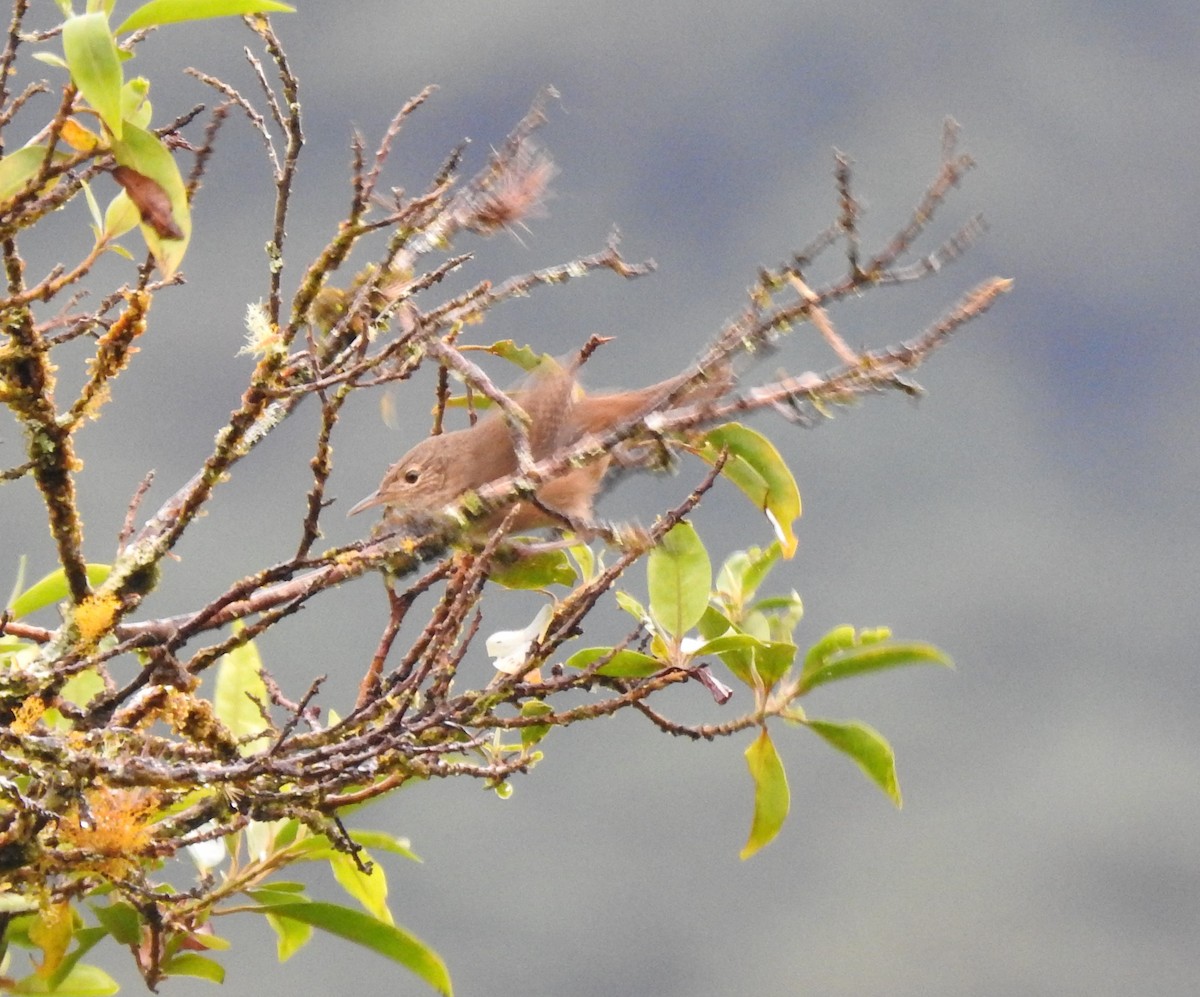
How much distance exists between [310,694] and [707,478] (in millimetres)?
679

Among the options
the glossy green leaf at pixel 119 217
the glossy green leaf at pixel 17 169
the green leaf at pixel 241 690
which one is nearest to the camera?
the glossy green leaf at pixel 17 169

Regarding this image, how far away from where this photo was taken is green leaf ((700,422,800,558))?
250 centimetres

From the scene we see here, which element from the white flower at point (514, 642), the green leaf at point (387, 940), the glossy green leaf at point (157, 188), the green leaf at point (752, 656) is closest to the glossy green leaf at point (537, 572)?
the white flower at point (514, 642)

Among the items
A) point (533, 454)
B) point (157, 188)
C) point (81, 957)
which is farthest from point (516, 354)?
point (81, 957)

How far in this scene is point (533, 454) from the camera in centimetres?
246

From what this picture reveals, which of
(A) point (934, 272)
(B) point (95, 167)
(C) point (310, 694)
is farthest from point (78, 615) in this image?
(A) point (934, 272)

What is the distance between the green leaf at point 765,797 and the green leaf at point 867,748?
0.13 m

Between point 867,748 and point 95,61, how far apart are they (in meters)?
1.71

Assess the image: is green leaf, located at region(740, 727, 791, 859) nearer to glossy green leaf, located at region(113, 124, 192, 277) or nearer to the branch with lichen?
the branch with lichen

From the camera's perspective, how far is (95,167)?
6.36 feet

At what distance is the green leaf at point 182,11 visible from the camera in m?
1.93

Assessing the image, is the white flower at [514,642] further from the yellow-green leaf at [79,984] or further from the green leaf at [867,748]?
the yellow-green leaf at [79,984]

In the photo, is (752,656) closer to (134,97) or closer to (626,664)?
(626,664)

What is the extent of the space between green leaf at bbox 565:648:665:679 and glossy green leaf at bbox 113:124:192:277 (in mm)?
980
